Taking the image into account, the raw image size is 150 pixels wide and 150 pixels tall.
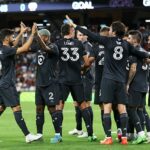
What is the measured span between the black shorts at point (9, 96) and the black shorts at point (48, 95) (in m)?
0.53

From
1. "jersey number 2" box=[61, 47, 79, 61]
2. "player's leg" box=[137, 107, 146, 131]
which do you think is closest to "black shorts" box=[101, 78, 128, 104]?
"player's leg" box=[137, 107, 146, 131]

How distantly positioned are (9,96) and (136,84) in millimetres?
2282

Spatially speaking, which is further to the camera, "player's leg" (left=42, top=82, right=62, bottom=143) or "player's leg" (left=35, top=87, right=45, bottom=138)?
"player's leg" (left=35, top=87, right=45, bottom=138)

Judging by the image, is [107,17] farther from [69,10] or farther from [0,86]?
[0,86]

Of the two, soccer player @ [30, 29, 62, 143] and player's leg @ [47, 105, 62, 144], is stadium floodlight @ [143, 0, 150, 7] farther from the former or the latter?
player's leg @ [47, 105, 62, 144]

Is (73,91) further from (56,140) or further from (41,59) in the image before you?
(56,140)

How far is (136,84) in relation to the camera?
424 inches

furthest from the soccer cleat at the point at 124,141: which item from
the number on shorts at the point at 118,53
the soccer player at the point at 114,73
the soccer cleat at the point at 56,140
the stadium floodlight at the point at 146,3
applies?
the stadium floodlight at the point at 146,3

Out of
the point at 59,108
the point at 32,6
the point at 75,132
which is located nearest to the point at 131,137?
the point at 59,108

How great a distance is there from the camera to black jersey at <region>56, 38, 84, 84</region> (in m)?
10.9

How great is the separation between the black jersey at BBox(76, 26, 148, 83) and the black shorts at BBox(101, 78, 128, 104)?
86 mm

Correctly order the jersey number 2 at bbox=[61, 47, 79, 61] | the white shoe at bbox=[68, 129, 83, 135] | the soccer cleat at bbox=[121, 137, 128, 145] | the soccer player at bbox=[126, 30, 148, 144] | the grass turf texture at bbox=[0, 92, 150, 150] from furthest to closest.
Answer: the white shoe at bbox=[68, 129, 83, 135] < the jersey number 2 at bbox=[61, 47, 79, 61] < the soccer player at bbox=[126, 30, 148, 144] < the soccer cleat at bbox=[121, 137, 128, 145] < the grass turf texture at bbox=[0, 92, 150, 150]

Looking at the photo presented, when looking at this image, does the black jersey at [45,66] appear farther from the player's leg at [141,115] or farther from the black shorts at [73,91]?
the player's leg at [141,115]

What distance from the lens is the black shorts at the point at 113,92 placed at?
1023cm
